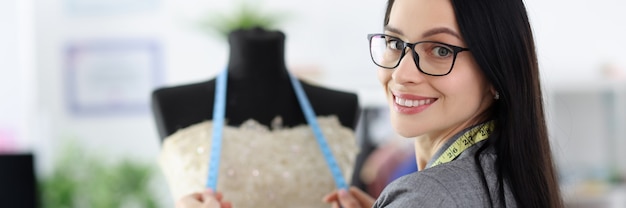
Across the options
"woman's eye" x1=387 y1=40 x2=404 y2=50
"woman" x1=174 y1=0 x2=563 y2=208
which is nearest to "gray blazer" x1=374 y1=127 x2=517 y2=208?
"woman" x1=174 y1=0 x2=563 y2=208

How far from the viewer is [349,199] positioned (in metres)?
1.71

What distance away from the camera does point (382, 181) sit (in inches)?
185

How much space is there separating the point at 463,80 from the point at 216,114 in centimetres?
74

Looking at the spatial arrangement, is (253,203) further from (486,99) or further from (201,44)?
(201,44)

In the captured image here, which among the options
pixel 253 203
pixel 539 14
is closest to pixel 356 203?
pixel 253 203

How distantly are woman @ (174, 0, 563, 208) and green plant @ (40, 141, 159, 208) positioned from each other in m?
4.05

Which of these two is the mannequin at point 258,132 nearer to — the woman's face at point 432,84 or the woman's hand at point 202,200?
the woman's hand at point 202,200

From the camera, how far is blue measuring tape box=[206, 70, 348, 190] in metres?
1.79

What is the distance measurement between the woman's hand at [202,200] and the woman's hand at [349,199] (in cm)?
25

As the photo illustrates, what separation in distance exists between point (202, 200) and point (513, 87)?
676 millimetres

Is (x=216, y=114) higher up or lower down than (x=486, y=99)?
lower down

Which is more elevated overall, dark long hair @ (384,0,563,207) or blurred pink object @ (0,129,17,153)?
dark long hair @ (384,0,563,207)

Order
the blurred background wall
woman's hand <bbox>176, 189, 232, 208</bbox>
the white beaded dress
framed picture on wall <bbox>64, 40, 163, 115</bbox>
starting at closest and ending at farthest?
woman's hand <bbox>176, 189, 232, 208</bbox> → the white beaded dress → the blurred background wall → framed picture on wall <bbox>64, 40, 163, 115</bbox>

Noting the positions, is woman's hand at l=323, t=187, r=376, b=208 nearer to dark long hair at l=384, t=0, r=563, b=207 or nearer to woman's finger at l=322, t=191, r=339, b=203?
woman's finger at l=322, t=191, r=339, b=203
